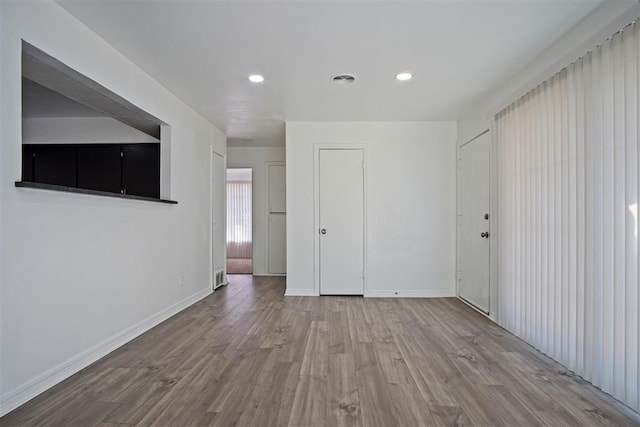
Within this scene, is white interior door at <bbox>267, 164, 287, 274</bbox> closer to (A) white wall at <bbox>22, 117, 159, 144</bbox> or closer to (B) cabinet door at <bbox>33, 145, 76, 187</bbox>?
(A) white wall at <bbox>22, 117, 159, 144</bbox>

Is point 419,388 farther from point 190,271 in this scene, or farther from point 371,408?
point 190,271

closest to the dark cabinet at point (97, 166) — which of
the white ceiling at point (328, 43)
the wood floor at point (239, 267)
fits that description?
the white ceiling at point (328, 43)

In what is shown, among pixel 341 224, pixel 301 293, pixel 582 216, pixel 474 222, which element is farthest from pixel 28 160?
pixel 582 216

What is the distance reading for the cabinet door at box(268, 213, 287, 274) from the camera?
6684 millimetres

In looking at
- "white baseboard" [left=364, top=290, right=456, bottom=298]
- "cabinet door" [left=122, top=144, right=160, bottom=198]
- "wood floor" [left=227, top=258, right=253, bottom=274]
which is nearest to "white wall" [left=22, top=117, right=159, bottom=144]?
"cabinet door" [left=122, top=144, right=160, bottom=198]

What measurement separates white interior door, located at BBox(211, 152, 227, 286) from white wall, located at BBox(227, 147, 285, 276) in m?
1.08

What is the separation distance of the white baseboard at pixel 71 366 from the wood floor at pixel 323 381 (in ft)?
0.17

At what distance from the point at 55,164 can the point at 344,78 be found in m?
3.98

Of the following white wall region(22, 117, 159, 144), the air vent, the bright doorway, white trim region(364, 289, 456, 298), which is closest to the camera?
the air vent

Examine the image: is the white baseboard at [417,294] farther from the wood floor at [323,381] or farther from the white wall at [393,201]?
the wood floor at [323,381]

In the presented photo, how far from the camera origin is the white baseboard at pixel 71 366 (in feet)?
6.20

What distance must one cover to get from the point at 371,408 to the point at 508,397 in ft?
2.74

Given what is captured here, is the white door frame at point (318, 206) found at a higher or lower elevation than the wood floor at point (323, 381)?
higher

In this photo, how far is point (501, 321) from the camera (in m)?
3.46
